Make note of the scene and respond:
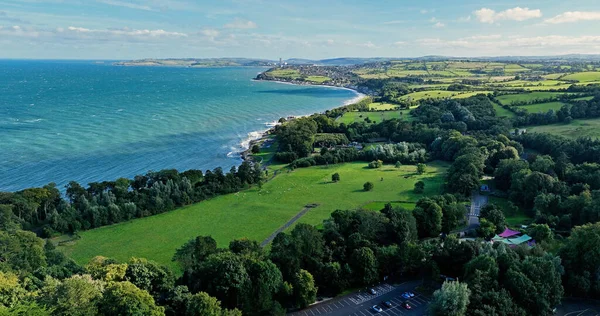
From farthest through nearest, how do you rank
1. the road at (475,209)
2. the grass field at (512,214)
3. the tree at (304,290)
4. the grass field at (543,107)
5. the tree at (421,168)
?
the grass field at (543,107) → the tree at (421,168) → the grass field at (512,214) → the road at (475,209) → the tree at (304,290)

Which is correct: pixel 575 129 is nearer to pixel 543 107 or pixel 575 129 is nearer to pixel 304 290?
pixel 543 107

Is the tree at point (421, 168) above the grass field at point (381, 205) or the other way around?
above

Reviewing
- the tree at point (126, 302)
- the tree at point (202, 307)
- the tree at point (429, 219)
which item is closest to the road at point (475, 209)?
the tree at point (429, 219)

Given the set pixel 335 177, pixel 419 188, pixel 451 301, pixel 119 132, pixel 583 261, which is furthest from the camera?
pixel 119 132

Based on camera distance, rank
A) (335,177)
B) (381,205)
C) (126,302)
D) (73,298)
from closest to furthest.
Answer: (73,298) < (126,302) < (381,205) < (335,177)

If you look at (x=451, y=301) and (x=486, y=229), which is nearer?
(x=451, y=301)

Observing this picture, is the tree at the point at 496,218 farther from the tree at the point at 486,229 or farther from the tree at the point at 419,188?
the tree at the point at 419,188

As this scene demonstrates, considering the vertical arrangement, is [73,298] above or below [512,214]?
above

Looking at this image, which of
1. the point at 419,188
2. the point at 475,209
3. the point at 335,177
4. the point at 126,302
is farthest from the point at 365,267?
the point at 335,177
